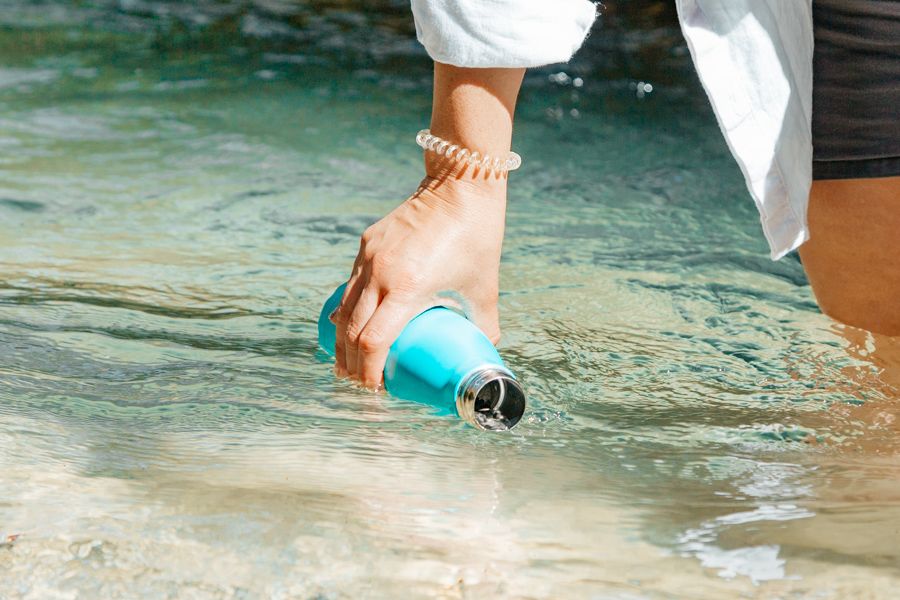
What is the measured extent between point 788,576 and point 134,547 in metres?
0.57


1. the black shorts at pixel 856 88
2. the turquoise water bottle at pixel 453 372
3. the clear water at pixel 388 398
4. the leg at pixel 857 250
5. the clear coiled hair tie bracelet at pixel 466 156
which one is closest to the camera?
the clear water at pixel 388 398

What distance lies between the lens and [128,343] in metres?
1.80

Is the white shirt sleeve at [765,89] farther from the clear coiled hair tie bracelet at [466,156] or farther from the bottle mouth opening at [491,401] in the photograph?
the bottle mouth opening at [491,401]

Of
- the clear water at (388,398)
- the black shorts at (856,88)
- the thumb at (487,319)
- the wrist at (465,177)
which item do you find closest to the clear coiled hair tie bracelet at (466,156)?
the wrist at (465,177)

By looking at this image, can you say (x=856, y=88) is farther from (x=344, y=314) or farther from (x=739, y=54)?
(x=344, y=314)

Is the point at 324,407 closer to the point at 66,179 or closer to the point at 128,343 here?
the point at 128,343

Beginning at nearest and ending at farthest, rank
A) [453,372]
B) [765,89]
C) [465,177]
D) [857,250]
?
[453,372]
[465,177]
[765,89]
[857,250]

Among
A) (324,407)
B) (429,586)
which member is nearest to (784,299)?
(324,407)

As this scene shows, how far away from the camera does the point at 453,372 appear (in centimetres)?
114

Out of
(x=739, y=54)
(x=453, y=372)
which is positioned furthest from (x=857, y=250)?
(x=453, y=372)

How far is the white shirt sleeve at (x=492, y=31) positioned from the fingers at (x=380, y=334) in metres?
0.25

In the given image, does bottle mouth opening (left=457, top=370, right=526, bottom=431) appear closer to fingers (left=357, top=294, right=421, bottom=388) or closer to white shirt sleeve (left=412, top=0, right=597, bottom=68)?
fingers (left=357, top=294, right=421, bottom=388)

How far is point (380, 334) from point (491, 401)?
13 centimetres

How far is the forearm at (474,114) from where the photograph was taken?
1.21 m
